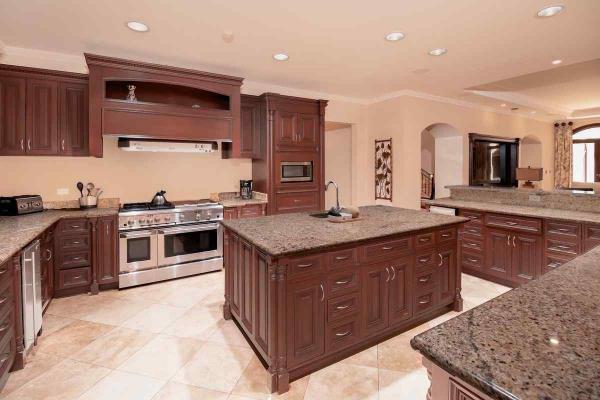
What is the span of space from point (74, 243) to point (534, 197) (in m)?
5.36

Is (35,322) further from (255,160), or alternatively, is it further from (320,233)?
A: (255,160)

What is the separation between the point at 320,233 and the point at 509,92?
5.76m

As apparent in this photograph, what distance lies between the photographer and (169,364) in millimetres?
2314

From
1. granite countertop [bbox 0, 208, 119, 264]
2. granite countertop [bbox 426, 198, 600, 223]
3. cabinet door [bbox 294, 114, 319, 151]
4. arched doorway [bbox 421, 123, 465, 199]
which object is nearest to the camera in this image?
granite countertop [bbox 0, 208, 119, 264]

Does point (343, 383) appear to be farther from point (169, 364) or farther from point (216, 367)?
point (169, 364)

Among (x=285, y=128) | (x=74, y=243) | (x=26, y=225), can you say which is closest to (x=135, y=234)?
(x=74, y=243)

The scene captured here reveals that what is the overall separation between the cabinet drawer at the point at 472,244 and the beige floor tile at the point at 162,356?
3.29 m

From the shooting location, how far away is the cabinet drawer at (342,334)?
219 centimetres

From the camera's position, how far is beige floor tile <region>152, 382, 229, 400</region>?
198 centimetres

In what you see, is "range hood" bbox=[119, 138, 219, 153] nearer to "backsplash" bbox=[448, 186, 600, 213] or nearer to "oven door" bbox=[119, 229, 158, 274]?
"oven door" bbox=[119, 229, 158, 274]

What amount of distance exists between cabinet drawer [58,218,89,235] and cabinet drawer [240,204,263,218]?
1802 mm

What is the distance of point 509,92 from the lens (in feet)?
19.9

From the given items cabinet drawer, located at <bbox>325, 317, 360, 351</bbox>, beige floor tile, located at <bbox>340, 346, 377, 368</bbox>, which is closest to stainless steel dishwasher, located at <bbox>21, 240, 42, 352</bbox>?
cabinet drawer, located at <bbox>325, 317, 360, 351</bbox>

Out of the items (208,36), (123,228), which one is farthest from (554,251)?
(123,228)
